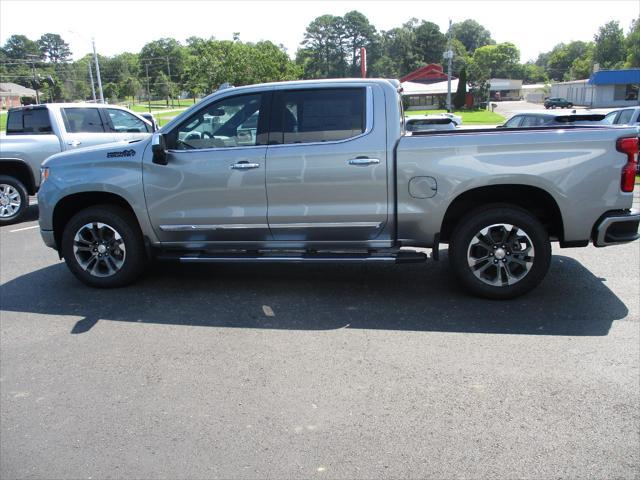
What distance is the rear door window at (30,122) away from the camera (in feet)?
34.1

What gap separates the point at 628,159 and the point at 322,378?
10.6 feet

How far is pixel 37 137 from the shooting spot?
10.1 metres

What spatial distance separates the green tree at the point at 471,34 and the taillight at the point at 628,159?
18827 centimetres

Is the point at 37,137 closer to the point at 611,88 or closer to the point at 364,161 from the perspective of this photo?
the point at 364,161

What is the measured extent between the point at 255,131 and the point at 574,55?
16468cm

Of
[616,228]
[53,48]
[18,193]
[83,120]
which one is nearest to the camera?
[616,228]

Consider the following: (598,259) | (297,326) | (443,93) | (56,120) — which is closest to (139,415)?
Answer: (297,326)

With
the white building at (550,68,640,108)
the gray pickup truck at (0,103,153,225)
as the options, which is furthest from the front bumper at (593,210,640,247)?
the white building at (550,68,640,108)

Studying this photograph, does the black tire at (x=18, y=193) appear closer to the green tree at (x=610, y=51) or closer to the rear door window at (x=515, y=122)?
the rear door window at (x=515, y=122)

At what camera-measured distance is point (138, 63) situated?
123875 mm

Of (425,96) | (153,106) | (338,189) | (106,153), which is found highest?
(153,106)

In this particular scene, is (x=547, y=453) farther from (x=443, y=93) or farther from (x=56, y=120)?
(x=443, y=93)

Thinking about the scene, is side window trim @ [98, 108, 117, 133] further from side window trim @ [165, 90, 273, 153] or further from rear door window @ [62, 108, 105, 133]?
side window trim @ [165, 90, 273, 153]

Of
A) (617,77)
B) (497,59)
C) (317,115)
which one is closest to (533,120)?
(317,115)
